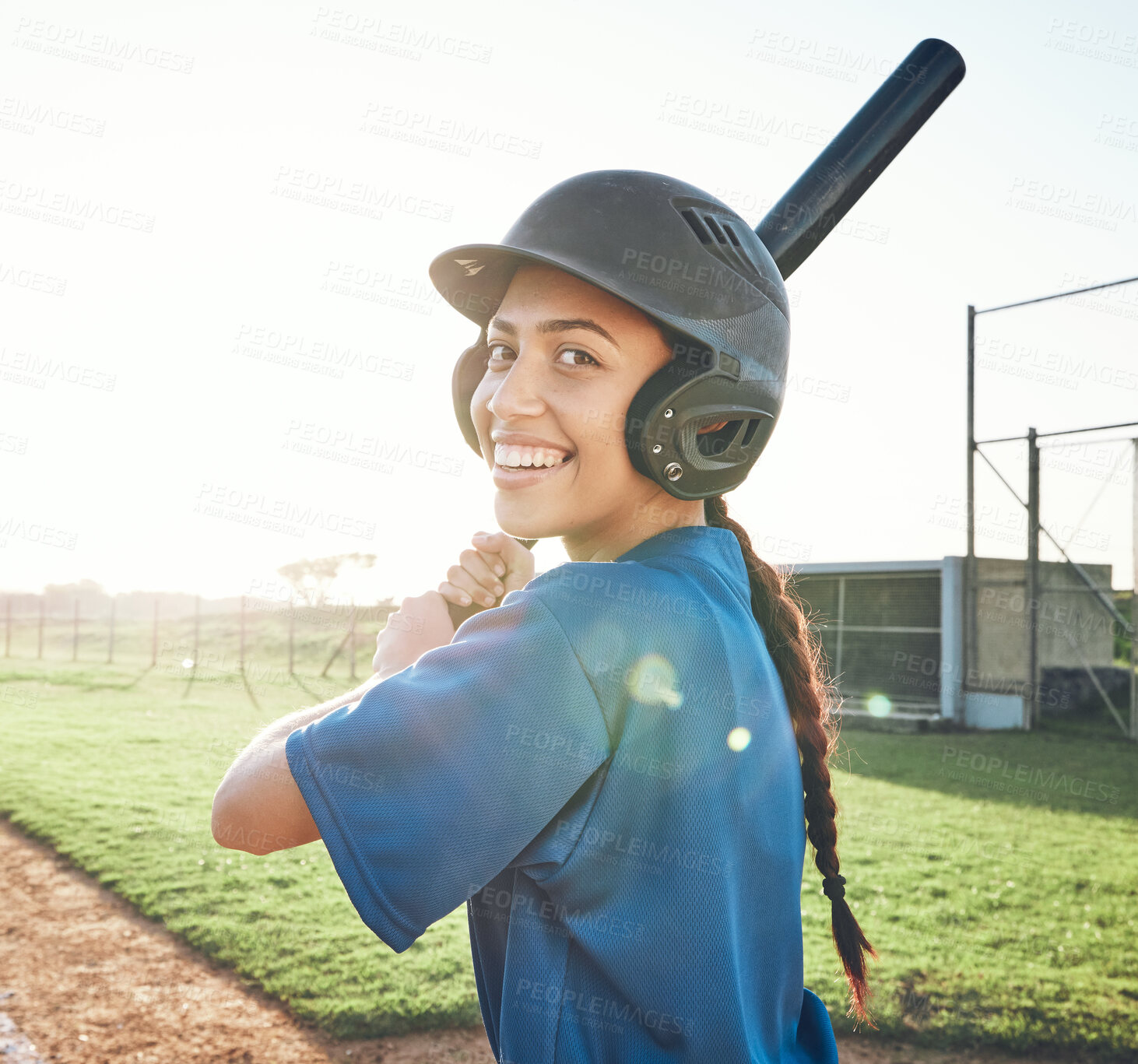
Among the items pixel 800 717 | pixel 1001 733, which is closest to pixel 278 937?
pixel 800 717

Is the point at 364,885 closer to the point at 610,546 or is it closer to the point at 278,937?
the point at 610,546

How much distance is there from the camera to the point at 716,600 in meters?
1.22

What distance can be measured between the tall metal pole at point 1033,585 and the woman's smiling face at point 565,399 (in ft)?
51.1

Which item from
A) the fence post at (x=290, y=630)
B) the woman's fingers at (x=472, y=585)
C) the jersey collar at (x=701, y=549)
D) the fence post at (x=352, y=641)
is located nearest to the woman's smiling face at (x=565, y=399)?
the jersey collar at (x=701, y=549)

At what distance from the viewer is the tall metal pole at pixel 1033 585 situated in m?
14.9

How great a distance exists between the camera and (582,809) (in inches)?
41.1

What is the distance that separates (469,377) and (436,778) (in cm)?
100

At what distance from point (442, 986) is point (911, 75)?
15.1 feet

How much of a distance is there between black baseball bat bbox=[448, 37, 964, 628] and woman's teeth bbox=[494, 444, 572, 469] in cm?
53

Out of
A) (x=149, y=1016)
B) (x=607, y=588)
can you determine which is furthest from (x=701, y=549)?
(x=149, y=1016)

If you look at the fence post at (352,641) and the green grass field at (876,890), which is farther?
the fence post at (352,641)

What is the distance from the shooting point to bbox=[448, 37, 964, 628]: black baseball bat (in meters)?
1.82

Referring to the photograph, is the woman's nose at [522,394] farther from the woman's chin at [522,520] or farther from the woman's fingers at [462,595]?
the woman's fingers at [462,595]

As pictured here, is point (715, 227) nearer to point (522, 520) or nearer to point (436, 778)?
point (522, 520)
